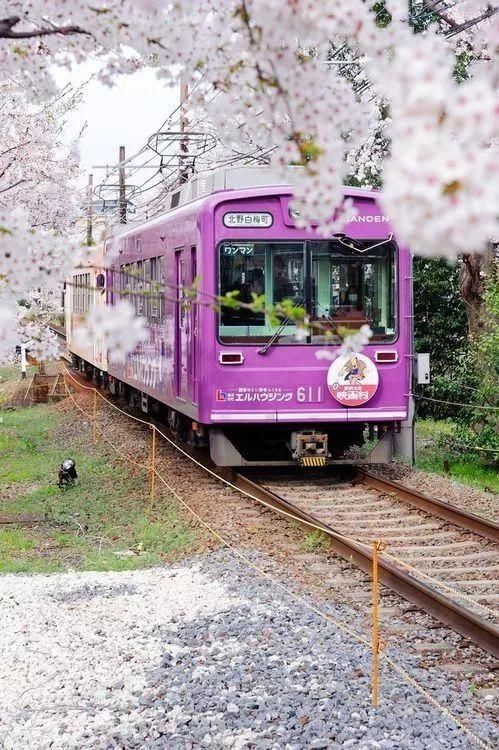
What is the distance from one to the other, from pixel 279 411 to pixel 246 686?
17.8ft

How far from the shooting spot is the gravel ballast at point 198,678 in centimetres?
466

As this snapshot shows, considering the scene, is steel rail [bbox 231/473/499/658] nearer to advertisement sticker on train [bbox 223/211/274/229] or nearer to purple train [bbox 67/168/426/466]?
purple train [bbox 67/168/426/466]

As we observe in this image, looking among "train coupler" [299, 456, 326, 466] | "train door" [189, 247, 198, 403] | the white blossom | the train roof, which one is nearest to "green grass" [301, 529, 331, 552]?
"train coupler" [299, 456, 326, 466]

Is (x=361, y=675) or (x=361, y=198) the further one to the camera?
(x=361, y=198)

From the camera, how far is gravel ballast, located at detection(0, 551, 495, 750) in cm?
466

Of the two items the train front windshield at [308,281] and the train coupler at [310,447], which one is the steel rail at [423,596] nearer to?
the train coupler at [310,447]

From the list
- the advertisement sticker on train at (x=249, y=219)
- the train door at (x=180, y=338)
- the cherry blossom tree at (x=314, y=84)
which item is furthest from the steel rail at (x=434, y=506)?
the cherry blossom tree at (x=314, y=84)

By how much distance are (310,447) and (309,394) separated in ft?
1.83

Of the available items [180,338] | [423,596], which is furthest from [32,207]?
[423,596]

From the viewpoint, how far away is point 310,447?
10.6 m

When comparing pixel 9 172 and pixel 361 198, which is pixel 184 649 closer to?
pixel 361 198

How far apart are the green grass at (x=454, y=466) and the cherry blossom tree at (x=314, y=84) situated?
8.25m

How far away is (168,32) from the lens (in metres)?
3.46

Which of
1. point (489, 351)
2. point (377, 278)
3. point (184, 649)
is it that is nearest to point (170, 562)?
point (184, 649)
